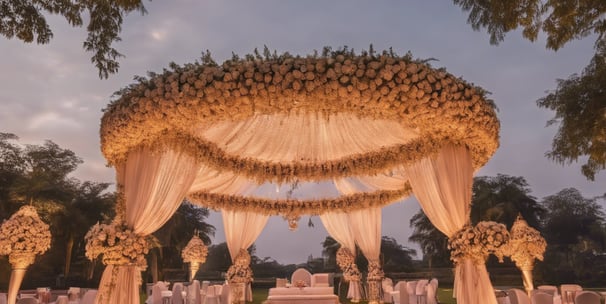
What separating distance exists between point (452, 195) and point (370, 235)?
5.28 m

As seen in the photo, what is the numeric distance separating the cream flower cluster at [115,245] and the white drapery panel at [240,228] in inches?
230

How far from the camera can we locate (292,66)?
5082 mm

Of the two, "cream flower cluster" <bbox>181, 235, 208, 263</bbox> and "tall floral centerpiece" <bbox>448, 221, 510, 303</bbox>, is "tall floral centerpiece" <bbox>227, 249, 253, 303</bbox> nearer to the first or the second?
"cream flower cluster" <bbox>181, 235, 208, 263</bbox>

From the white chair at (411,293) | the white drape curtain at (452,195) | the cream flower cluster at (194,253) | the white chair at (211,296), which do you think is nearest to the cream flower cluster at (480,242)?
the white drape curtain at (452,195)

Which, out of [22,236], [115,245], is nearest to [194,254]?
[22,236]

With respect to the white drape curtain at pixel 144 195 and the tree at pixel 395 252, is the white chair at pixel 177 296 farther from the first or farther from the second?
the tree at pixel 395 252

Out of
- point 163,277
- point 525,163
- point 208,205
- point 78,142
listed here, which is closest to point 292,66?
point 208,205

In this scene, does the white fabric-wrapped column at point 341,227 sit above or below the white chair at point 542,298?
above

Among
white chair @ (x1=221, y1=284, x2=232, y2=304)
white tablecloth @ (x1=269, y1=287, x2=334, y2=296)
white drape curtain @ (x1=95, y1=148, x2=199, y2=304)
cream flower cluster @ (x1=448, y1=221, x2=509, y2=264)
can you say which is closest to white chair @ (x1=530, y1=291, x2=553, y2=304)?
cream flower cluster @ (x1=448, y1=221, x2=509, y2=264)

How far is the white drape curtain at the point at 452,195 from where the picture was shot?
19.1 feet

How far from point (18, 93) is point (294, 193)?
23532mm

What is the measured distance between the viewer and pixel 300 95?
5.12 meters

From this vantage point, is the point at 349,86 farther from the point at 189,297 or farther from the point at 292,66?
the point at 189,297

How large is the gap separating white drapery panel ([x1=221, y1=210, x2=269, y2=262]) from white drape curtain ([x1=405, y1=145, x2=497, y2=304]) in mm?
5897
